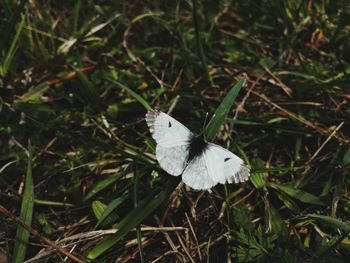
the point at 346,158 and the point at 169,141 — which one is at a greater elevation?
the point at 169,141

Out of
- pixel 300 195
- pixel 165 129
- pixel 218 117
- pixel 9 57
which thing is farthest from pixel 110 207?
pixel 9 57

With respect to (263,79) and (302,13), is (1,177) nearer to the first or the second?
(263,79)

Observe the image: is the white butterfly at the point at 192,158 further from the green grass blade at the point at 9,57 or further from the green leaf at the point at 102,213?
the green grass blade at the point at 9,57

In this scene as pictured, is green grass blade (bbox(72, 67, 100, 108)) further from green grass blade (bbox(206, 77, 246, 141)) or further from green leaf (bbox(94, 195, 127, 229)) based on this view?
green grass blade (bbox(206, 77, 246, 141))

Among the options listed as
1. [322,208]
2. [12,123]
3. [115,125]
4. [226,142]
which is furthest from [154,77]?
[322,208]

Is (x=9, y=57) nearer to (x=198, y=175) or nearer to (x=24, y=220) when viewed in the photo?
(x=24, y=220)

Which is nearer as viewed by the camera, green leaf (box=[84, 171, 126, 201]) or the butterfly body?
the butterfly body

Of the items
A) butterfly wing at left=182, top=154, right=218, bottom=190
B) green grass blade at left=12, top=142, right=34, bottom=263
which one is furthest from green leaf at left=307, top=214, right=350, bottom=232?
green grass blade at left=12, top=142, right=34, bottom=263

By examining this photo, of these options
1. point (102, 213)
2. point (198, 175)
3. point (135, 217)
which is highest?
point (198, 175)
